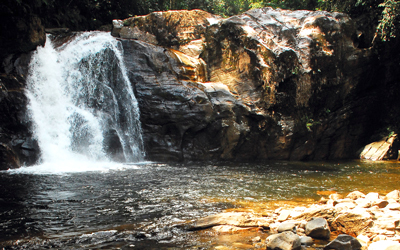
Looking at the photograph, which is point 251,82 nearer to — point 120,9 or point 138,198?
point 138,198

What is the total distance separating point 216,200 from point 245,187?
1.61m

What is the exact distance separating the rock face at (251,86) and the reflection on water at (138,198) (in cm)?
300

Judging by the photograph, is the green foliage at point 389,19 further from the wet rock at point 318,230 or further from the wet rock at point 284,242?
the wet rock at point 284,242

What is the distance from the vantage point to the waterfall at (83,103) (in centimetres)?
1089

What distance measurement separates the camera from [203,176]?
8859 mm

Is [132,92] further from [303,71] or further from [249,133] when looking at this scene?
[303,71]

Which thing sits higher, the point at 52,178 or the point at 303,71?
the point at 303,71

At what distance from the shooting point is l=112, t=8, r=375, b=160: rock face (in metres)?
12.8

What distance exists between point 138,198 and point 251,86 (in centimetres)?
954

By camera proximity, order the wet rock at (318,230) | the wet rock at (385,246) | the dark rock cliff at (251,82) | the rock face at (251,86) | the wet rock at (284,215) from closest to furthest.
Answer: the wet rock at (385,246) → the wet rock at (318,230) → the wet rock at (284,215) → the dark rock cliff at (251,82) → the rock face at (251,86)

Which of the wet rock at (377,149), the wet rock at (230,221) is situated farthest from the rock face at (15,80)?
the wet rock at (377,149)

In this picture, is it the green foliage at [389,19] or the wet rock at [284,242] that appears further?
the green foliage at [389,19]

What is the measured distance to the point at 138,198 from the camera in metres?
6.08

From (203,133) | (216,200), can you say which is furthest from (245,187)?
(203,133)
